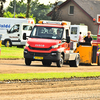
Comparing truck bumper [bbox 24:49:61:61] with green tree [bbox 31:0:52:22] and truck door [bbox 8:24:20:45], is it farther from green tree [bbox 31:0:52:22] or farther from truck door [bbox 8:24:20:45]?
green tree [bbox 31:0:52:22]

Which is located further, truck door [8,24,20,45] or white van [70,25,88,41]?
white van [70,25,88,41]

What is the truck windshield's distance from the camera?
733 inches

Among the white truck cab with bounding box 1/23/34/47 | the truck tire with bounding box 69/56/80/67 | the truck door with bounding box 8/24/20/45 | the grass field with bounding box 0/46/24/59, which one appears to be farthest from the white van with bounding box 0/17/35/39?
the truck tire with bounding box 69/56/80/67

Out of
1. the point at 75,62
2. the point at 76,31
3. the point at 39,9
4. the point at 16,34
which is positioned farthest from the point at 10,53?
the point at 39,9

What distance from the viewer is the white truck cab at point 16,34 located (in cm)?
3388

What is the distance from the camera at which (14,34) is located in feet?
113

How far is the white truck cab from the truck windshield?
14.9 meters

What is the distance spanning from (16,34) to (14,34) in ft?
0.76

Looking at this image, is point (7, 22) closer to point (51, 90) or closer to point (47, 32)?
point (47, 32)

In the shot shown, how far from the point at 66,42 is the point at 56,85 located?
288 inches

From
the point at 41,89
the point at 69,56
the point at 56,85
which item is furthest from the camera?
the point at 69,56

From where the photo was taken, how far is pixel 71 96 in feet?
31.6

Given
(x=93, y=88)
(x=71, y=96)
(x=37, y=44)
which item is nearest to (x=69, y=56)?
(x=37, y=44)

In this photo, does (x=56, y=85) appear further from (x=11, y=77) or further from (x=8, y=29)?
(x=8, y=29)
